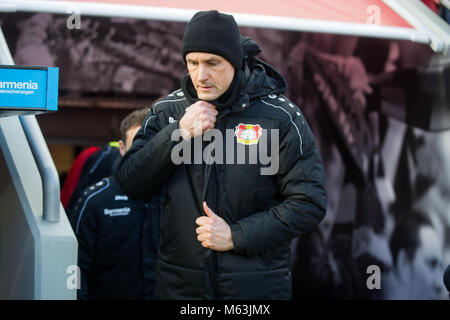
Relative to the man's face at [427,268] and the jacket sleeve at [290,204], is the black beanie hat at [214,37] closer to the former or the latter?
the jacket sleeve at [290,204]

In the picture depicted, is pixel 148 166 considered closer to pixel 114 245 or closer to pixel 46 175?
pixel 46 175

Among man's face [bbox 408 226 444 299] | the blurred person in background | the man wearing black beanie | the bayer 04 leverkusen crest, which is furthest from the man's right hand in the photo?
man's face [bbox 408 226 444 299]

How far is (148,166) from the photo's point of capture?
255 centimetres

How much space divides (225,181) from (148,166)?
0.92ft

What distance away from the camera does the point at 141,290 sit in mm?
3596

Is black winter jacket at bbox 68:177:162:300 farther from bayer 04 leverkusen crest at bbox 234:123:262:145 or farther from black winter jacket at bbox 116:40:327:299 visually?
bayer 04 leverkusen crest at bbox 234:123:262:145

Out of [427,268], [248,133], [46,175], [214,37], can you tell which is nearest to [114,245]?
[46,175]

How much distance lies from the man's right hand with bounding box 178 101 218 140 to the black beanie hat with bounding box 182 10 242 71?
198 mm

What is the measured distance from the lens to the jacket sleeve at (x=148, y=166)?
254 centimetres

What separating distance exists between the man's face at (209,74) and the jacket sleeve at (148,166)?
0.53 feet

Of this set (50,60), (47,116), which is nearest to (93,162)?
(50,60)

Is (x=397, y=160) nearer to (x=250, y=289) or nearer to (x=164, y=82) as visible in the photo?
(x=164, y=82)

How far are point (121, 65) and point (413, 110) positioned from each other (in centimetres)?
233

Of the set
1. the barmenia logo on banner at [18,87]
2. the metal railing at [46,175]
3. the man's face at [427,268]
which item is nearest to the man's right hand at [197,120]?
the barmenia logo on banner at [18,87]
